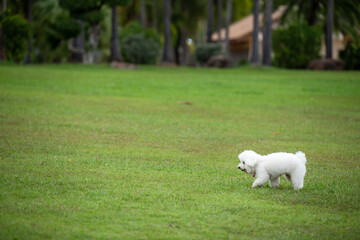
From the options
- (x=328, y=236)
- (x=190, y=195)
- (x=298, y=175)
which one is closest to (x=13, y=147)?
(x=190, y=195)

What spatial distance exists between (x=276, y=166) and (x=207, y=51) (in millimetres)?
30976

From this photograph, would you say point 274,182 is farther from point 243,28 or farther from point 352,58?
point 243,28

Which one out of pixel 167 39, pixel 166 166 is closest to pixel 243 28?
pixel 167 39

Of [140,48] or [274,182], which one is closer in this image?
[274,182]

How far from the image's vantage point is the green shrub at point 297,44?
33.7 metres

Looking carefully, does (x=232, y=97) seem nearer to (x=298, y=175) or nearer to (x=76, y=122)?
(x=76, y=122)

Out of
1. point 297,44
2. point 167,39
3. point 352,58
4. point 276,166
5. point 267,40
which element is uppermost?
point 167,39

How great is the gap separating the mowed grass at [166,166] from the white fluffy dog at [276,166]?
7.0 inches

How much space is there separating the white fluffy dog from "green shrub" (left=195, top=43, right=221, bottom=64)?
30684 mm

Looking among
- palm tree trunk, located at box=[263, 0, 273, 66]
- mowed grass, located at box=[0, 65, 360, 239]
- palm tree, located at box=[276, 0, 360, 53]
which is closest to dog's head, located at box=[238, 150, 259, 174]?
mowed grass, located at box=[0, 65, 360, 239]

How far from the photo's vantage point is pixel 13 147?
29.2 ft

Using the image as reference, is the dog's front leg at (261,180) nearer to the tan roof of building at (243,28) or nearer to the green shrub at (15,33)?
the green shrub at (15,33)

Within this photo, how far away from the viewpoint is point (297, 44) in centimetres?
3397

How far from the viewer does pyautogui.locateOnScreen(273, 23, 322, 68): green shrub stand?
33719 mm
